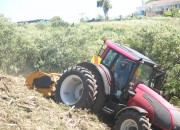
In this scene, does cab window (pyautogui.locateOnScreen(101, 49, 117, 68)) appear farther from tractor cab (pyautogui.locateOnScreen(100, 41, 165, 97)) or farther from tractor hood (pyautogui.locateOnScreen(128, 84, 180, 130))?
tractor hood (pyautogui.locateOnScreen(128, 84, 180, 130))

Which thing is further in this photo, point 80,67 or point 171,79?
point 171,79

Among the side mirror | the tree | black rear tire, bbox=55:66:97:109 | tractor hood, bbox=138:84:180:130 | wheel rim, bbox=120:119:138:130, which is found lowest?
wheel rim, bbox=120:119:138:130

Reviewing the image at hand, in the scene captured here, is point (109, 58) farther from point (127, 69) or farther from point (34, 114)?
point (34, 114)

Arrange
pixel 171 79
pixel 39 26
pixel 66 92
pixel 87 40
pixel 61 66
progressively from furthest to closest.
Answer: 1. pixel 39 26
2. pixel 87 40
3. pixel 61 66
4. pixel 171 79
5. pixel 66 92

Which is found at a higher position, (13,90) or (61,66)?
(13,90)

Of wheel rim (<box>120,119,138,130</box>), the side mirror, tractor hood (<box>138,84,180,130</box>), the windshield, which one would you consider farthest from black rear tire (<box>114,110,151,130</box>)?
the side mirror

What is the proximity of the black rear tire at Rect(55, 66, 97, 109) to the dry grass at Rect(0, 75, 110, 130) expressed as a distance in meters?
0.40

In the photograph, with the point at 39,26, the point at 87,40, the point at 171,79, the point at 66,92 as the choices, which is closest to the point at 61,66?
the point at 87,40

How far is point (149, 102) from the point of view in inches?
342

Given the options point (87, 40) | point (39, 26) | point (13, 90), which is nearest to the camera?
point (13, 90)

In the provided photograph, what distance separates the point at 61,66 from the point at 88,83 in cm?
1260

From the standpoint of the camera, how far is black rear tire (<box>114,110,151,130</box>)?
7977mm

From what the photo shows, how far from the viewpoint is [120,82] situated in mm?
9320

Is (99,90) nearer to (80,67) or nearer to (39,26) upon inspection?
(80,67)
